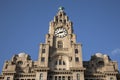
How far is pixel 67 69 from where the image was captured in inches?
2945

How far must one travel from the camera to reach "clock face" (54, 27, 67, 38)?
8294 centimetres

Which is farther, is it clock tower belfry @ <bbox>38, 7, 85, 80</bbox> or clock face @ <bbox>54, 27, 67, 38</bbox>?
clock face @ <bbox>54, 27, 67, 38</bbox>

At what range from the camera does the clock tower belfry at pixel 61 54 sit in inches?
2857

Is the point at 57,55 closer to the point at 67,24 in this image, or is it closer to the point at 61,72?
the point at 61,72

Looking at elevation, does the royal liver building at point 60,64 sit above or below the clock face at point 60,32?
below

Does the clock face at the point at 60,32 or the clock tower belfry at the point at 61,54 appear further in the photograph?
the clock face at the point at 60,32

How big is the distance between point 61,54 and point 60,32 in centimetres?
890

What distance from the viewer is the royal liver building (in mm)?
72625

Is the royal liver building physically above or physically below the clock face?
below

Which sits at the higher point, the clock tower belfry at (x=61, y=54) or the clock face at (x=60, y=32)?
the clock face at (x=60, y=32)

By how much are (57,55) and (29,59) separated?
30.4 ft

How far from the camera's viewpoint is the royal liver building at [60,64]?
238 feet

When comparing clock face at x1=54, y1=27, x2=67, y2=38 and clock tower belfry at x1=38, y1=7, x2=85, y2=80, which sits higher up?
clock face at x1=54, y1=27, x2=67, y2=38

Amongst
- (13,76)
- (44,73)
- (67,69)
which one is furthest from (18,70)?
(67,69)
